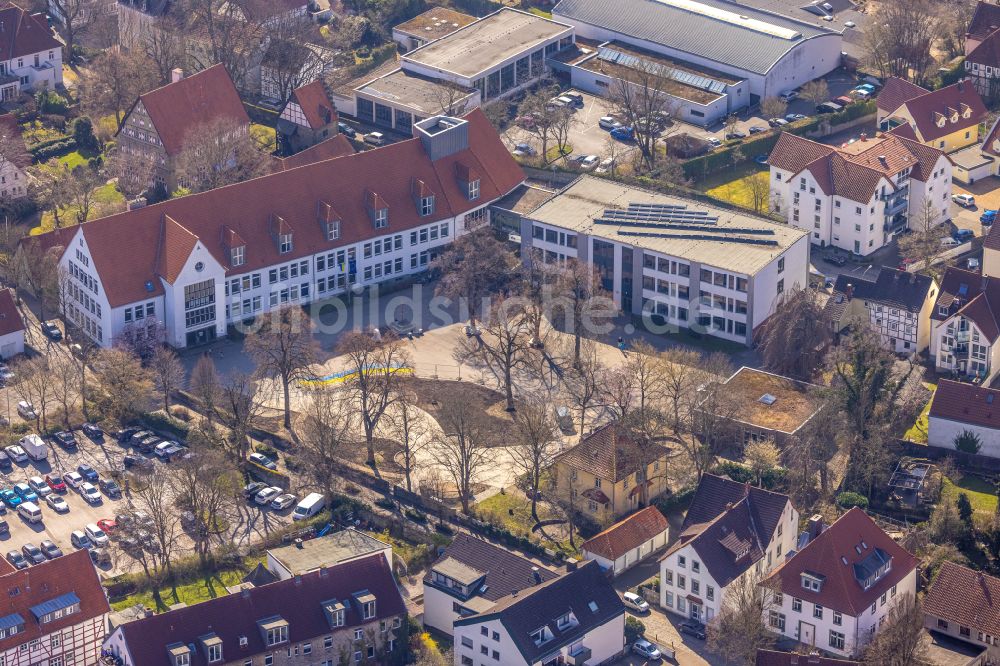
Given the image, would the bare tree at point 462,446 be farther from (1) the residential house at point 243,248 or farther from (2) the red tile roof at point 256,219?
(2) the red tile roof at point 256,219

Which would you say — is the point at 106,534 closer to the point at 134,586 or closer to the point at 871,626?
the point at 134,586

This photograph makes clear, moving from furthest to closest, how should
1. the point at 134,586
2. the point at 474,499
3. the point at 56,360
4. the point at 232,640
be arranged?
1. the point at 56,360
2. the point at 474,499
3. the point at 134,586
4. the point at 232,640

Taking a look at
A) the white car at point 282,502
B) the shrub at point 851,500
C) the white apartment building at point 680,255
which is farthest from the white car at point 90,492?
the shrub at point 851,500

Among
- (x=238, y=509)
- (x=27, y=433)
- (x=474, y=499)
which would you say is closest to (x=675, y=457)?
(x=474, y=499)

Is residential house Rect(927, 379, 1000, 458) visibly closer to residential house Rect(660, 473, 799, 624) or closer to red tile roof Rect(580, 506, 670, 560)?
residential house Rect(660, 473, 799, 624)

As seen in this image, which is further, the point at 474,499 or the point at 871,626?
the point at 474,499

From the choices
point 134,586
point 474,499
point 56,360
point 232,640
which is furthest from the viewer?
point 56,360
